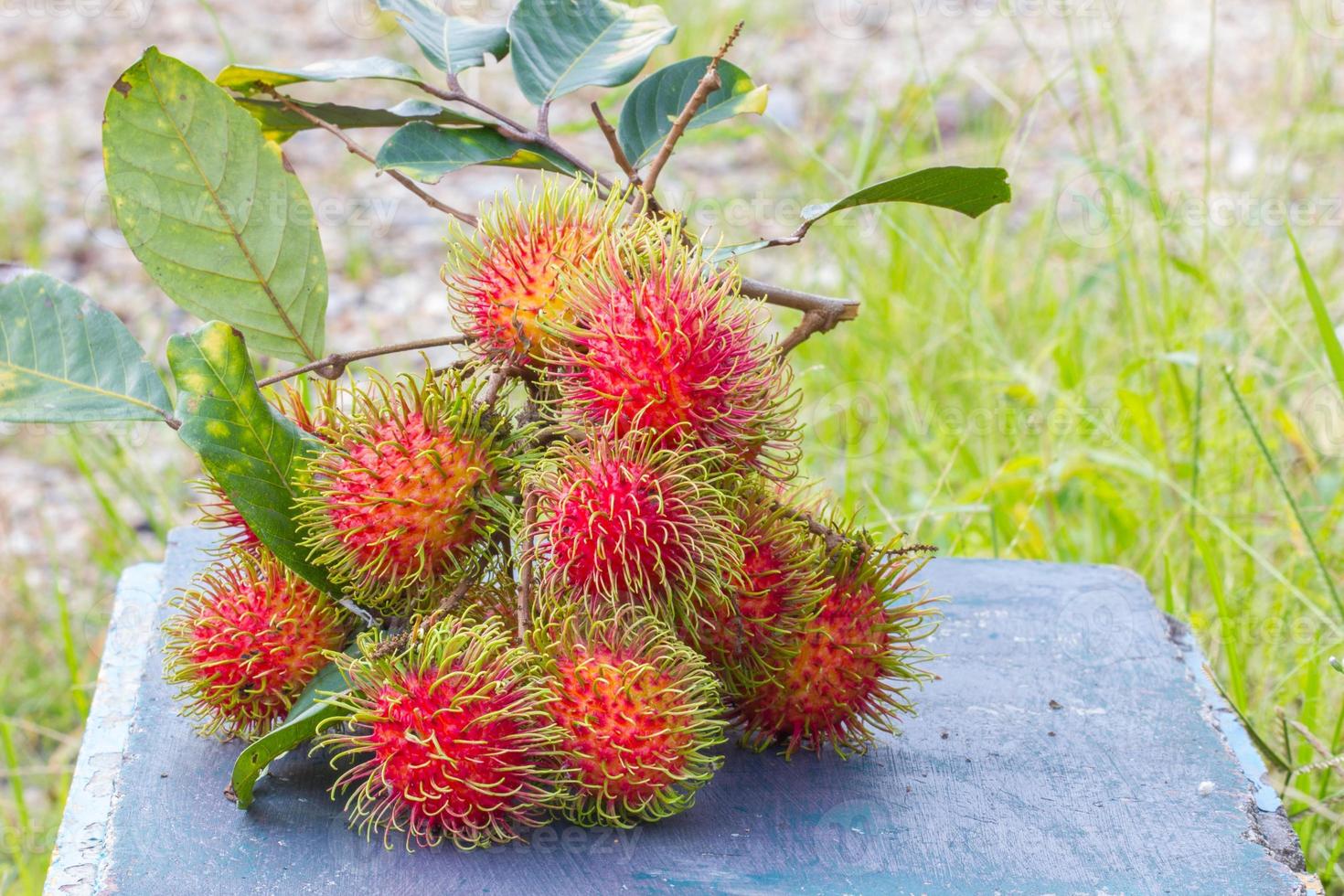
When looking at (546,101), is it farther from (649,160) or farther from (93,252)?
(93,252)

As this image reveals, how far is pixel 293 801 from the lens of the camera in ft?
3.34

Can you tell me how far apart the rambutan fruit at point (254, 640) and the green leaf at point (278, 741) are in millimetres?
54

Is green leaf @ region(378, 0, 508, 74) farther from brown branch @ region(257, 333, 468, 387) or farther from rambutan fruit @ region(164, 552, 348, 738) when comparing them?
rambutan fruit @ region(164, 552, 348, 738)

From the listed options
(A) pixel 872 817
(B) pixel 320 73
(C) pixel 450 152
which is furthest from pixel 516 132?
(A) pixel 872 817

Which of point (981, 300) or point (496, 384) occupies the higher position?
point (496, 384)

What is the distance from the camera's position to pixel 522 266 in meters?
0.98

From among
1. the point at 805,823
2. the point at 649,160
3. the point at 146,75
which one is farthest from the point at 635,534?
the point at 146,75

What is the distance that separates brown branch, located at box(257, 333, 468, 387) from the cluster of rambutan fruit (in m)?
0.03

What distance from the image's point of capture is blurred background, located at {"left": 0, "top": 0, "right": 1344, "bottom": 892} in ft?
5.96

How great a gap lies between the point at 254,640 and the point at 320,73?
0.45 metres
